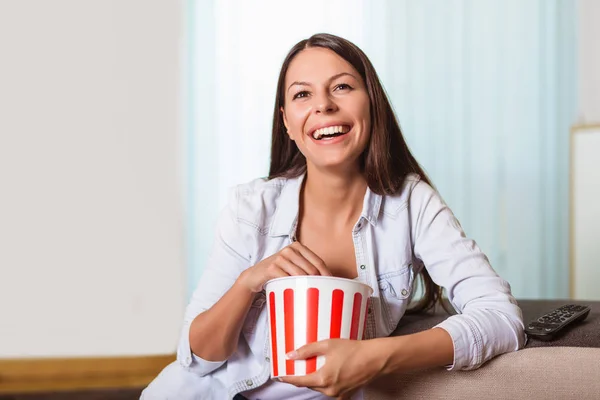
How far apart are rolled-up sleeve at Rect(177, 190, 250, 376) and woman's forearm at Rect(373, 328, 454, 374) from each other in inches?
16.1

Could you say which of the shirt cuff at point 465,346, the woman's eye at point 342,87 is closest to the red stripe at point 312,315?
the shirt cuff at point 465,346

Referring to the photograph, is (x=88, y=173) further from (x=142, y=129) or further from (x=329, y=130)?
(x=329, y=130)

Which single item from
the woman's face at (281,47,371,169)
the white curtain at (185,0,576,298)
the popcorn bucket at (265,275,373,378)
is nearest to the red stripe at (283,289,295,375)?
the popcorn bucket at (265,275,373,378)

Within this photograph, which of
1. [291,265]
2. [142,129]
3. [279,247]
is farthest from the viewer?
[142,129]

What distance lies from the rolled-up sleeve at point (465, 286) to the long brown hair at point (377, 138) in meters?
0.07

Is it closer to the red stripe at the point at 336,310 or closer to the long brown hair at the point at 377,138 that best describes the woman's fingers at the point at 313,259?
the red stripe at the point at 336,310

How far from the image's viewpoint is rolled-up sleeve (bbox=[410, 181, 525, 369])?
104 centimetres

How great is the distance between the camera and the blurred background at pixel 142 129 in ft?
9.64

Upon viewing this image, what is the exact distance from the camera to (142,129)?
9.79ft

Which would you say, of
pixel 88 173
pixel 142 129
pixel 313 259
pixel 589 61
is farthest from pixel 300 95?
pixel 589 61

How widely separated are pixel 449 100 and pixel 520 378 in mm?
2259

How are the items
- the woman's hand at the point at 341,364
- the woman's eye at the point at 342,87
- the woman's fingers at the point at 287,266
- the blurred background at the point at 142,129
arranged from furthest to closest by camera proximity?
the blurred background at the point at 142,129 → the woman's eye at the point at 342,87 → the woman's fingers at the point at 287,266 → the woman's hand at the point at 341,364

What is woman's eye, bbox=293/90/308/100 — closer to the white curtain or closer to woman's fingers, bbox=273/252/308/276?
woman's fingers, bbox=273/252/308/276

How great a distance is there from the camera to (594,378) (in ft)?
3.25
